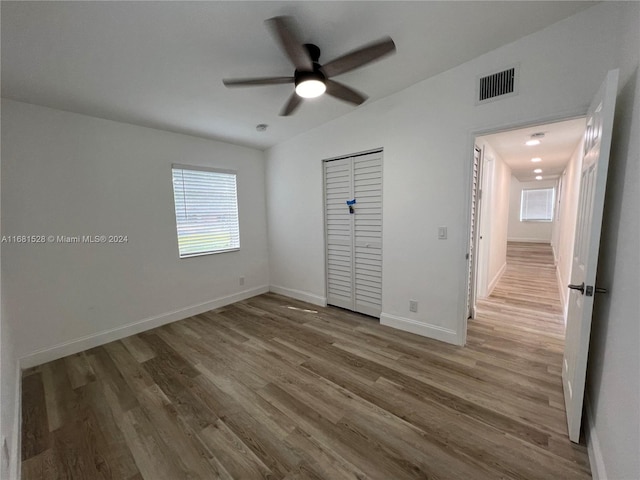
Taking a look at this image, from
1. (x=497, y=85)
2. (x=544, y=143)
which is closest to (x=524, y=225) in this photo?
(x=544, y=143)

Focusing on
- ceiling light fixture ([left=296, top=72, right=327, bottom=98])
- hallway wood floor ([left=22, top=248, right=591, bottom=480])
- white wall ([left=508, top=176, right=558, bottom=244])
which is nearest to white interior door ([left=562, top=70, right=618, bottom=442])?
hallway wood floor ([left=22, top=248, right=591, bottom=480])

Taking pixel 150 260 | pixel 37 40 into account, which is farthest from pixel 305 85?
pixel 150 260

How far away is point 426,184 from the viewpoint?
2588mm

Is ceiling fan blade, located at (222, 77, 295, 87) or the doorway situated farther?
the doorway

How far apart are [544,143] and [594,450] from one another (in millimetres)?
4179

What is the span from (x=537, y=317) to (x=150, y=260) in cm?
499

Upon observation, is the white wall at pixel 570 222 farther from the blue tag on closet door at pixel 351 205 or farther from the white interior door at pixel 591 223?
the blue tag on closet door at pixel 351 205

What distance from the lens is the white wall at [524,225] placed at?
29.5 ft

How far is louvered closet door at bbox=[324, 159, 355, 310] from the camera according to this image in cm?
337

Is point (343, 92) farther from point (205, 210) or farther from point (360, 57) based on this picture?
point (205, 210)

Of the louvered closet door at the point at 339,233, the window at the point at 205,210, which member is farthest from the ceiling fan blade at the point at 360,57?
the window at the point at 205,210

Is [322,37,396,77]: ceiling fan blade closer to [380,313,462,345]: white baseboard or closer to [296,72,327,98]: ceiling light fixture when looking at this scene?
[296,72,327,98]: ceiling light fixture

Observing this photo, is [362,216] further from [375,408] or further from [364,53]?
[375,408]

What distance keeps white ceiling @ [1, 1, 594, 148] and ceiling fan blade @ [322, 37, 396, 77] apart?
0.25 metres
